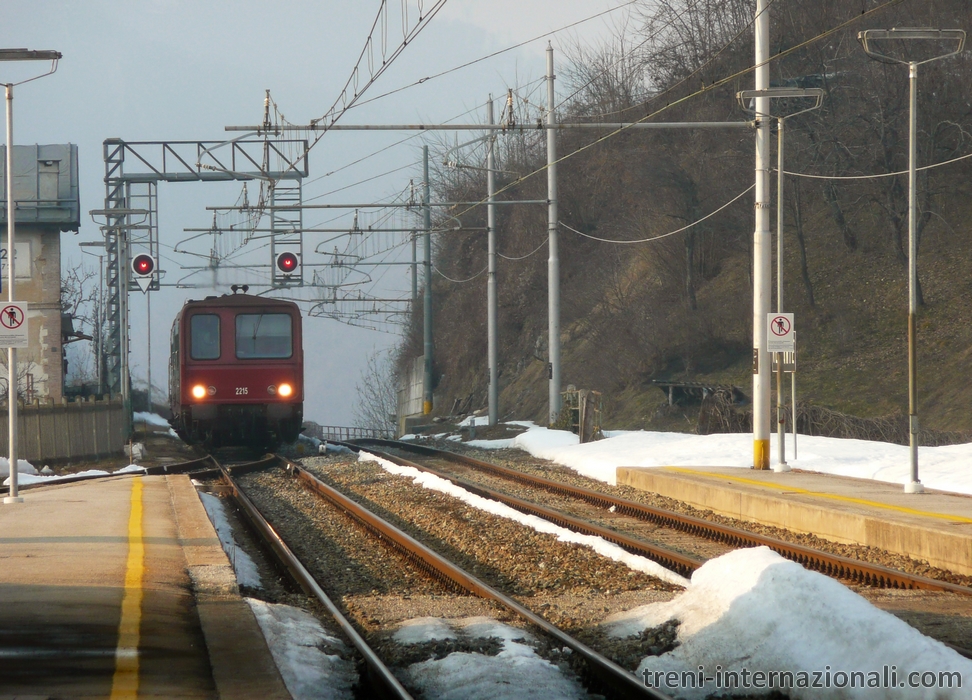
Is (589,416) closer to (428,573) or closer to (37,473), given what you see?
(37,473)

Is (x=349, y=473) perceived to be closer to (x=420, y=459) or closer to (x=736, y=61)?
(x=420, y=459)

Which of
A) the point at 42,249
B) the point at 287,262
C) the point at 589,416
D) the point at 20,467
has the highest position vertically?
the point at 42,249

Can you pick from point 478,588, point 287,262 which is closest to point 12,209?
point 478,588

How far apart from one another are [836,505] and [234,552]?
21.2 ft

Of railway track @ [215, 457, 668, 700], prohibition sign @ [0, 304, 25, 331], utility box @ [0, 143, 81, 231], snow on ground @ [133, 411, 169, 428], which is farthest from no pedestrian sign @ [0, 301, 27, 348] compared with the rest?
utility box @ [0, 143, 81, 231]

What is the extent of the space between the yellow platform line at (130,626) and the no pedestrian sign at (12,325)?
14.2 feet

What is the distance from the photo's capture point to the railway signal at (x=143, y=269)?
29.1 m

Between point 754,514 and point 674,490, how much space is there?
233 centimetres

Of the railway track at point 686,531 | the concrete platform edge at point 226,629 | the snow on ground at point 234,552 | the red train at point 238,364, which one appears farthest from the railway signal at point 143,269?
the concrete platform edge at point 226,629

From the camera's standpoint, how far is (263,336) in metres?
23.4

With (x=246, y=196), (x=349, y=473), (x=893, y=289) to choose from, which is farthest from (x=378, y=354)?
(x=349, y=473)

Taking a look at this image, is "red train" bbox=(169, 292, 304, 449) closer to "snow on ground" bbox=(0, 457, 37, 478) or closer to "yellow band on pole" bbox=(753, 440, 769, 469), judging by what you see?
"snow on ground" bbox=(0, 457, 37, 478)

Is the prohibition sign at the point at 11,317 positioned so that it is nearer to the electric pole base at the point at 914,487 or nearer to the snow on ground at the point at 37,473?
the snow on ground at the point at 37,473

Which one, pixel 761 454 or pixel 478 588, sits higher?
pixel 761 454
